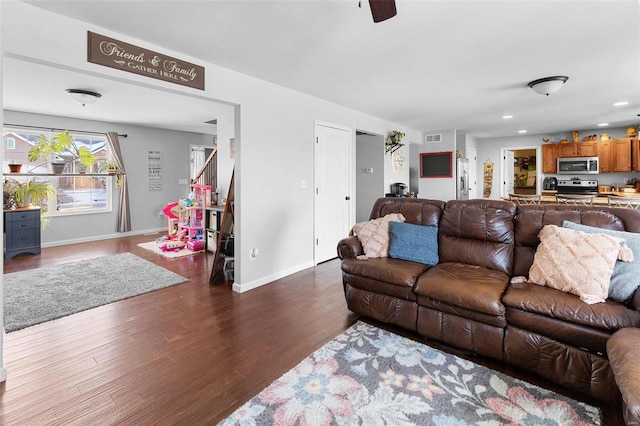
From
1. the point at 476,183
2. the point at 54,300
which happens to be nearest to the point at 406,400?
the point at 54,300

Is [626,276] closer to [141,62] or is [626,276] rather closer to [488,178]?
[141,62]

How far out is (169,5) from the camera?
215cm

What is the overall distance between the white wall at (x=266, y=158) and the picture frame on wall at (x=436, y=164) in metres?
3.62

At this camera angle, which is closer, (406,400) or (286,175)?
(406,400)

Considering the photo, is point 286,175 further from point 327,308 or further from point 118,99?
point 118,99

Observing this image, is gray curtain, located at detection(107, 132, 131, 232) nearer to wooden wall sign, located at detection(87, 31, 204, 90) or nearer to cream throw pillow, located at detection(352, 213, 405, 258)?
wooden wall sign, located at detection(87, 31, 204, 90)

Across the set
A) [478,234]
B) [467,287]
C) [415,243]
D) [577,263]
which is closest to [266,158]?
[415,243]

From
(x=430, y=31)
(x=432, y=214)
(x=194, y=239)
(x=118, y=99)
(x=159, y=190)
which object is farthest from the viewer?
(x=159, y=190)

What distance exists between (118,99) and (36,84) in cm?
93

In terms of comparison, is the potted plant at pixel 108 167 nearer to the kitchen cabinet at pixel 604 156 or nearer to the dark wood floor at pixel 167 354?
the dark wood floor at pixel 167 354

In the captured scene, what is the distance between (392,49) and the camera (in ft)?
9.38

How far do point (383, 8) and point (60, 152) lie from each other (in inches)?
267

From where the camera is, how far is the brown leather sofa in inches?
71.0

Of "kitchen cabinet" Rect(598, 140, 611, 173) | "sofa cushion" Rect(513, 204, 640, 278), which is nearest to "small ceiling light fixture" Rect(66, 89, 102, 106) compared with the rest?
"sofa cushion" Rect(513, 204, 640, 278)
